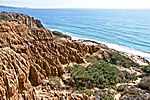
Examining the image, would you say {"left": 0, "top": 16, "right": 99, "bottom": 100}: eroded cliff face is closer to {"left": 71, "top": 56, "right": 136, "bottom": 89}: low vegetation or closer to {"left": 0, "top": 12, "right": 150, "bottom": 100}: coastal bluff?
{"left": 0, "top": 12, "right": 150, "bottom": 100}: coastal bluff

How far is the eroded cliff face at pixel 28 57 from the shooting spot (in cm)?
3384

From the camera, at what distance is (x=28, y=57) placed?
44.3 meters

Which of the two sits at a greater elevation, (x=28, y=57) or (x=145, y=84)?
(x=28, y=57)

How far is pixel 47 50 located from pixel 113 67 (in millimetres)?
13237

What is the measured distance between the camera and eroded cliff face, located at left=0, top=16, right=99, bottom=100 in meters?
33.8

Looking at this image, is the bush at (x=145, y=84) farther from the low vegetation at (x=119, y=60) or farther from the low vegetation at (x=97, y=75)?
the low vegetation at (x=119, y=60)

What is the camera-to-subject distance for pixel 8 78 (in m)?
33.4

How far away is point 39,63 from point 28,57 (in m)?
2.36

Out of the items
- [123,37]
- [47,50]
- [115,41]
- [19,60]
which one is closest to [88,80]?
[47,50]

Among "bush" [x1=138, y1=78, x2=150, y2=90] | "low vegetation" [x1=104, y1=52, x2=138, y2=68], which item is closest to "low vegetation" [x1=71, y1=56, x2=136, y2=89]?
"bush" [x1=138, y1=78, x2=150, y2=90]

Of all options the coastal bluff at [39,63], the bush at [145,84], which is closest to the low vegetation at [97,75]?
the coastal bluff at [39,63]

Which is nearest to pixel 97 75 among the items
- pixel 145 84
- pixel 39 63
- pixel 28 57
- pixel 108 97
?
pixel 108 97

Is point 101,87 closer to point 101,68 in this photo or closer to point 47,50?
point 101,68

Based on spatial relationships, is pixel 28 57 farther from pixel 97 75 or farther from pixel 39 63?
pixel 97 75
